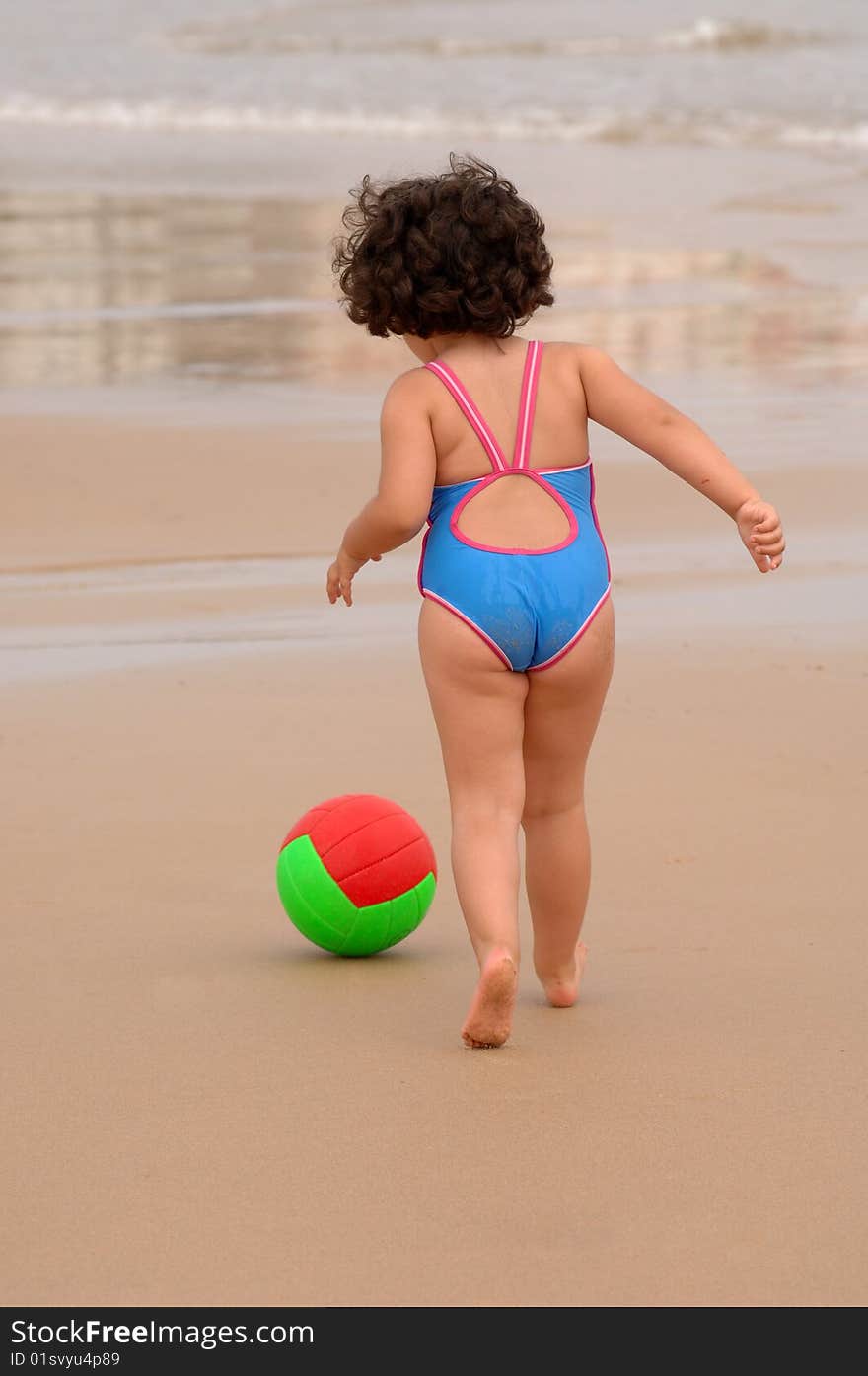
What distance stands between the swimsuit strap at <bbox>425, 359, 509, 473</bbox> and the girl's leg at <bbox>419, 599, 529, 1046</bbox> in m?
0.29

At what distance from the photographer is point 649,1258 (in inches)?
105

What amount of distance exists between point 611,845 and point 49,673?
236 centimetres

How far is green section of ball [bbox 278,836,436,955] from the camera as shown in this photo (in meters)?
3.95

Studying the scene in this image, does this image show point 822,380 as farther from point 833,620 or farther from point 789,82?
point 789,82

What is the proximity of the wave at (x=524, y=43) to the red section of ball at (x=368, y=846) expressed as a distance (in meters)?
38.1

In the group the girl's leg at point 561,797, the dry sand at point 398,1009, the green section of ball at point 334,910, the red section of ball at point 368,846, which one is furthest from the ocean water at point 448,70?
the girl's leg at point 561,797

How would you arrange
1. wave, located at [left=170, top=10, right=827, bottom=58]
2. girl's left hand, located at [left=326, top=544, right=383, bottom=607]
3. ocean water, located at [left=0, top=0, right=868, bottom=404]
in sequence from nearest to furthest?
girl's left hand, located at [left=326, top=544, right=383, bottom=607] < ocean water, located at [left=0, top=0, right=868, bottom=404] < wave, located at [left=170, top=10, right=827, bottom=58]

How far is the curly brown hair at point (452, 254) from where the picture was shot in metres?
3.47

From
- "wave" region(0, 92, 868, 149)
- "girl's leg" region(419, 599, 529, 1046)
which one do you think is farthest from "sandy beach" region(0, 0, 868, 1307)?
"wave" region(0, 92, 868, 149)

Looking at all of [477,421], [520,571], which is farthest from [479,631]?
[477,421]

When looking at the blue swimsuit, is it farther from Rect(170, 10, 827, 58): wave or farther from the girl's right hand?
Rect(170, 10, 827, 58): wave

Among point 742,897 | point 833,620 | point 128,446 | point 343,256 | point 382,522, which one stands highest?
point 343,256

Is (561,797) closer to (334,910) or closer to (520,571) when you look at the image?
(520,571)

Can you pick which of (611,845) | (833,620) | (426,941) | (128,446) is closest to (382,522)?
(426,941)
